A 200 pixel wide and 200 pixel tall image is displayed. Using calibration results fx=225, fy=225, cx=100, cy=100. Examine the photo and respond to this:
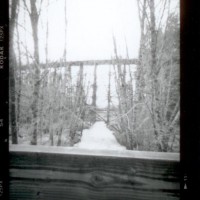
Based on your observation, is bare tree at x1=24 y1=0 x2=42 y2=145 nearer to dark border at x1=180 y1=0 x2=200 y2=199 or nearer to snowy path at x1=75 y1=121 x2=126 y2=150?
snowy path at x1=75 y1=121 x2=126 y2=150

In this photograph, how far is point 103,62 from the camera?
1.73m

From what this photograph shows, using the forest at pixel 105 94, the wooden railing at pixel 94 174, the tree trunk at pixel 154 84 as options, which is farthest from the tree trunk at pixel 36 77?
the wooden railing at pixel 94 174

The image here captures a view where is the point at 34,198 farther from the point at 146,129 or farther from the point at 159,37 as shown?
the point at 159,37

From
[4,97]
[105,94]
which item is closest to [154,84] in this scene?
[105,94]

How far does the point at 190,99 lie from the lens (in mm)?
690

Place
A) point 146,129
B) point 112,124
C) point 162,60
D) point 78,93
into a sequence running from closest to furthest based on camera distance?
1. point 162,60
2. point 146,129
3. point 112,124
4. point 78,93

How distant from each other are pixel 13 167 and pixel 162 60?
1.25 meters

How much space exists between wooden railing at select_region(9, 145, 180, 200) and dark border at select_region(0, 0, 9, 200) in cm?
3

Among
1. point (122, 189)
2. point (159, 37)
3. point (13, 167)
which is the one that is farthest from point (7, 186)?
point (159, 37)

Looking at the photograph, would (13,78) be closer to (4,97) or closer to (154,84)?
(4,97)

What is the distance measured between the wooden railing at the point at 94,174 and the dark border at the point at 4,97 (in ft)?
0.11

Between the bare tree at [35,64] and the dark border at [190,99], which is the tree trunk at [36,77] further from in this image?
the dark border at [190,99]

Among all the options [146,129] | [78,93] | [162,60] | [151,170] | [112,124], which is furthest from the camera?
[78,93]

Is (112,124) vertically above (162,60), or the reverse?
(162,60)
